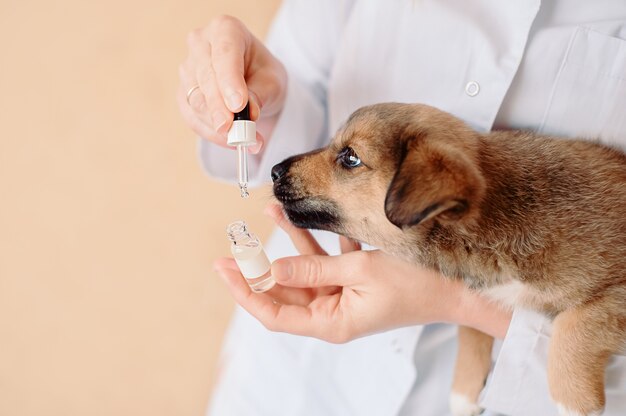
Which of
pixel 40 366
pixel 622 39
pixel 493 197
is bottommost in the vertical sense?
pixel 40 366

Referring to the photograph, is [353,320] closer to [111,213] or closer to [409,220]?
[409,220]

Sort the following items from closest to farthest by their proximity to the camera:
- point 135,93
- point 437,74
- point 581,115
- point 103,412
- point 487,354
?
point 581,115
point 437,74
point 487,354
point 135,93
point 103,412

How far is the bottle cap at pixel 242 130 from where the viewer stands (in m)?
1.25

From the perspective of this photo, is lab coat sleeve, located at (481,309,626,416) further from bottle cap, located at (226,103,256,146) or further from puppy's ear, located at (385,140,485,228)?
bottle cap, located at (226,103,256,146)

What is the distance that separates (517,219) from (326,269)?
1.50 ft

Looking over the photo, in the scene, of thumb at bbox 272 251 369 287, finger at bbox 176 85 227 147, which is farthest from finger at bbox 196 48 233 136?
thumb at bbox 272 251 369 287

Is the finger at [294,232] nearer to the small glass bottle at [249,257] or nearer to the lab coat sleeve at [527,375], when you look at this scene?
the small glass bottle at [249,257]

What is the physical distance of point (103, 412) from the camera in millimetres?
2904

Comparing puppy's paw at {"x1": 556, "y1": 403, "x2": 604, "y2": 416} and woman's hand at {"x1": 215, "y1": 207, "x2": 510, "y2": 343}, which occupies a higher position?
woman's hand at {"x1": 215, "y1": 207, "x2": 510, "y2": 343}

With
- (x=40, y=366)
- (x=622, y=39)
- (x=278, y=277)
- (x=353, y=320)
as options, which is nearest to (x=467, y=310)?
(x=353, y=320)

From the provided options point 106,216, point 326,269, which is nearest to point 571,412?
point 326,269

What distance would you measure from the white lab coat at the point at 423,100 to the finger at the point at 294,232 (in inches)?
15.7

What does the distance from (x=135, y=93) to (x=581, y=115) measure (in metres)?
2.05

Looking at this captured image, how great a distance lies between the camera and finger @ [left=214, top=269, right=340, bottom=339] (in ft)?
4.46
